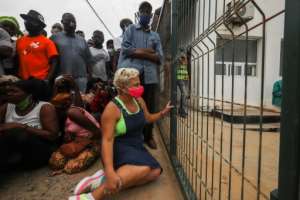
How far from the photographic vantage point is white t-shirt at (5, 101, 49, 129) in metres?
2.59

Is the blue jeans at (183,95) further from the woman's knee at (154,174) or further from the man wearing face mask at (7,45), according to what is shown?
the man wearing face mask at (7,45)

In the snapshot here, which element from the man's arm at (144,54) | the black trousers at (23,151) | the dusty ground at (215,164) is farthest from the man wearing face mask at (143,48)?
the black trousers at (23,151)

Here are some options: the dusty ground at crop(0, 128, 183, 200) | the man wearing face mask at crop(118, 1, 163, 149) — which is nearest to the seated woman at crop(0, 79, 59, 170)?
the dusty ground at crop(0, 128, 183, 200)

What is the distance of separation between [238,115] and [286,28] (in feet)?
1.69

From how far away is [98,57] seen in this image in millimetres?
4492

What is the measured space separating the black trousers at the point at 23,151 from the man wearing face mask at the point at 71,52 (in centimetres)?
125

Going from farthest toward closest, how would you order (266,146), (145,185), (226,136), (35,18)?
(226,136) < (266,146) < (35,18) < (145,185)

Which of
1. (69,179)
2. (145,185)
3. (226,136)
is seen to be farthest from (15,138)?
(226,136)

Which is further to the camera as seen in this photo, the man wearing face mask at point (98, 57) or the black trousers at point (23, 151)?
the man wearing face mask at point (98, 57)

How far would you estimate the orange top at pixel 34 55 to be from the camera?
10.6ft

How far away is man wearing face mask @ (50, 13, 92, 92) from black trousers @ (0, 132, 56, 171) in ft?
4.10

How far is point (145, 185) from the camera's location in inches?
92.6

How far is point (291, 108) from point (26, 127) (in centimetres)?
241

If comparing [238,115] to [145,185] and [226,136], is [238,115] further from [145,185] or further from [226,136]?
[226,136]
